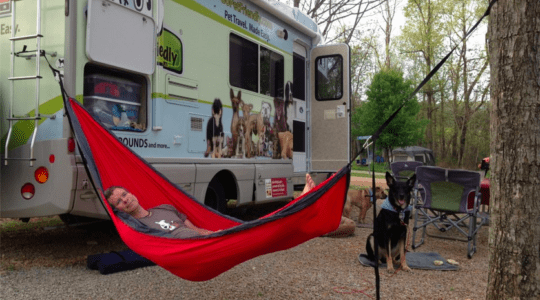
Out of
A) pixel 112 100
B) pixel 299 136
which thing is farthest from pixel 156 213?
pixel 299 136

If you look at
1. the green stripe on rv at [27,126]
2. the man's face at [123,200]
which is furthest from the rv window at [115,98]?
the man's face at [123,200]

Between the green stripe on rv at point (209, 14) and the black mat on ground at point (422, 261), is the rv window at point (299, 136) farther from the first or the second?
the black mat on ground at point (422, 261)

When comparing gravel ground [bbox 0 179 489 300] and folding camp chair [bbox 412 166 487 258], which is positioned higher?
folding camp chair [bbox 412 166 487 258]

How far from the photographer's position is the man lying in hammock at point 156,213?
3.58 meters

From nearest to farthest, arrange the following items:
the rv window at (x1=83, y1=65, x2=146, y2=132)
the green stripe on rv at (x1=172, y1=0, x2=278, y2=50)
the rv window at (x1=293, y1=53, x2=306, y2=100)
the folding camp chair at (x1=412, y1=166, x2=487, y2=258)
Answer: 1. the rv window at (x1=83, y1=65, x2=146, y2=132)
2. the green stripe on rv at (x1=172, y1=0, x2=278, y2=50)
3. the folding camp chair at (x1=412, y1=166, x2=487, y2=258)
4. the rv window at (x1=293, y1=53, x2=306, y2=100)

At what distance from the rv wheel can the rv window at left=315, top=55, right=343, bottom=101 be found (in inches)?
123

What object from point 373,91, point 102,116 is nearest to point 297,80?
point 102,116

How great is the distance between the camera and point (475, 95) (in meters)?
31.0

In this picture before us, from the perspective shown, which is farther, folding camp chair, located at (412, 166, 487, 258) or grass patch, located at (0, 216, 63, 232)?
grass patch, located at (0, 216, 63, 232)

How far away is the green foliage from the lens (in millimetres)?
26578

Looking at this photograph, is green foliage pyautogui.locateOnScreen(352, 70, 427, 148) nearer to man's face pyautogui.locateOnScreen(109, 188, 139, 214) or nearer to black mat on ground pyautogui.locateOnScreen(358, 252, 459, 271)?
black mat on ground pyautogui.locateOnScreen(358, 252, 459, 271)

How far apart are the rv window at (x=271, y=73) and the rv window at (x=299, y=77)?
0.66 meters

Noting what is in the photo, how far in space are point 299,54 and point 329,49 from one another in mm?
578

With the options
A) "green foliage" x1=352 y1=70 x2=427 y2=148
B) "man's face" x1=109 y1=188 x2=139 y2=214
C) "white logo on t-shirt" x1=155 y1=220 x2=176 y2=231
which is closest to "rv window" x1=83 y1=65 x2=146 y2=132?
"man's face" x1=109 y1=188 x2=139 y2=214
